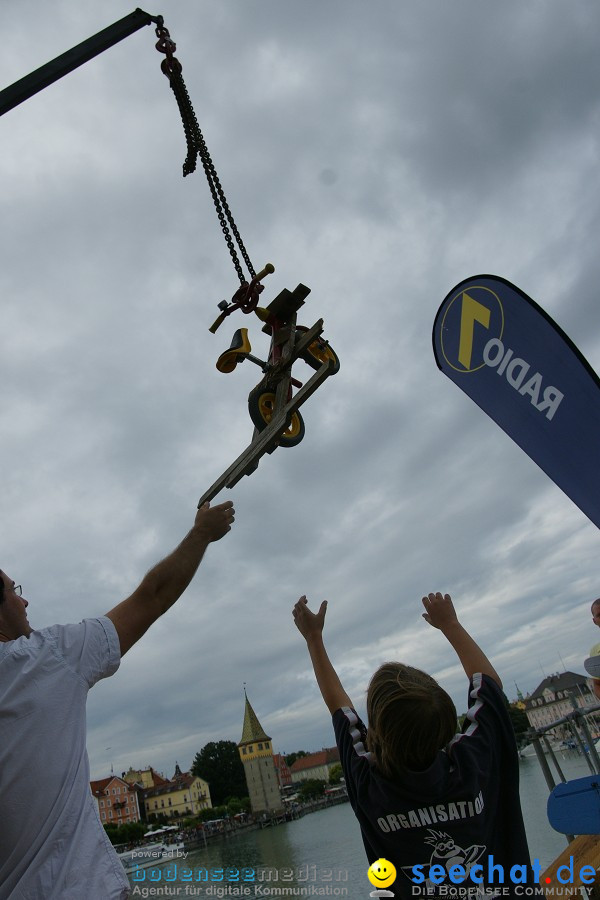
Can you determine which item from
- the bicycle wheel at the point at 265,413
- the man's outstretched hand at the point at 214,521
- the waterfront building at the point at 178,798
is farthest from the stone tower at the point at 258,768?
Answer: the man's outstretched hand at the point at 214,521

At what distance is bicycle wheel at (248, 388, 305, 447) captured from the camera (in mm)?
4082

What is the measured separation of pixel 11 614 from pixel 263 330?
9.96ft

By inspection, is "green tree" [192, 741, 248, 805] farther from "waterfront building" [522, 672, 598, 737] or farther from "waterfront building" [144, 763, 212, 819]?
"waterfront building" [522, 672, 598, 737]

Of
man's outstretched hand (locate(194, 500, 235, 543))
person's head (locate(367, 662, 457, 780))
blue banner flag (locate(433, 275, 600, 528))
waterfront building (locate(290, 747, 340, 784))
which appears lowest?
waterfront building (locate(290, 747, 340, 784))

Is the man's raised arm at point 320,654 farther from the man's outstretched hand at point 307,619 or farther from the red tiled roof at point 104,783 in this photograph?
the red tiled roof at point 104,783

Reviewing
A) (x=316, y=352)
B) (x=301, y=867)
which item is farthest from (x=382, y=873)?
(x=301, y=867)

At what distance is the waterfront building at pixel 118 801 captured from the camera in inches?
3445

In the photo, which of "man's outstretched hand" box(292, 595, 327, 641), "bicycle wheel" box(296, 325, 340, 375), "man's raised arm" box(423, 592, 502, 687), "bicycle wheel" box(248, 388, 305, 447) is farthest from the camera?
A: "bicycle wheel" box(296, 325, 340, 375)

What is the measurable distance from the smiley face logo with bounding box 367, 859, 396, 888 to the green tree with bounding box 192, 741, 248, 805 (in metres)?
89.1

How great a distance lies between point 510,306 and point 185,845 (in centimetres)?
7909

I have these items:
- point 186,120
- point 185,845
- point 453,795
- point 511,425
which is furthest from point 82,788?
point 185,845

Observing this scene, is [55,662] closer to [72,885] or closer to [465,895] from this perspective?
[72,885]

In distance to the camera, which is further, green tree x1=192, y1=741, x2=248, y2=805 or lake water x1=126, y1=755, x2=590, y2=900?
green tree x1=192, y1=741, x2=248, y2=805

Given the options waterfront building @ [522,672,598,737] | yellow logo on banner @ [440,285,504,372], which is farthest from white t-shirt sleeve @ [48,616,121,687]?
waterfront building @ [522,672,598,737]
